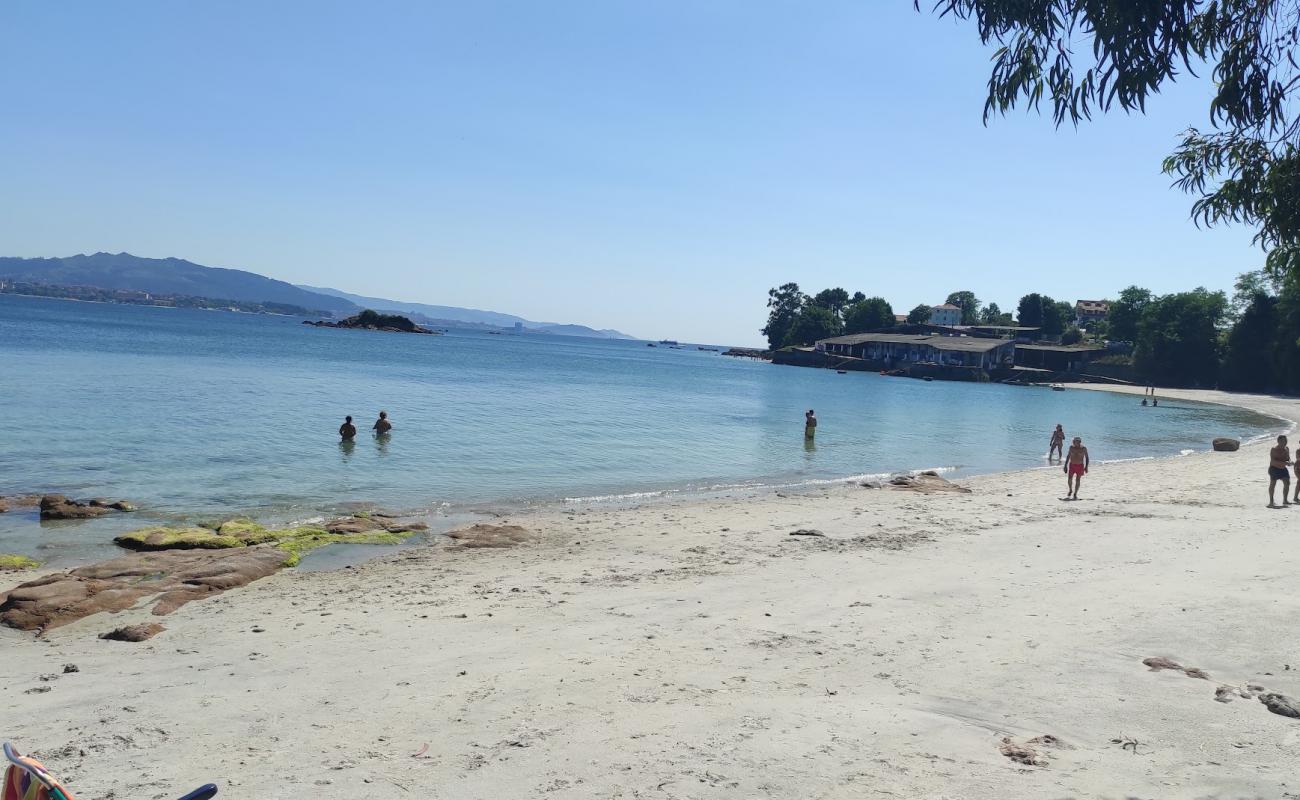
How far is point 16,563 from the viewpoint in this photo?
13273 millimetres

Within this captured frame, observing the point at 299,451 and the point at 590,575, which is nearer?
the point at 590,575

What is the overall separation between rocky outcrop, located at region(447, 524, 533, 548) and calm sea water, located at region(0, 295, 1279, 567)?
4.04 m

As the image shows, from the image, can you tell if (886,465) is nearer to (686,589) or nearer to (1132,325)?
(686,589)

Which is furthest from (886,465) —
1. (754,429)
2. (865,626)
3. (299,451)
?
(865,626)

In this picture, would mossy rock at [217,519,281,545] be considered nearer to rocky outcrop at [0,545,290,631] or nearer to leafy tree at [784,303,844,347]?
rocky outcrop at [0,545,290,631]

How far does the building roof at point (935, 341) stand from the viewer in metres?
108

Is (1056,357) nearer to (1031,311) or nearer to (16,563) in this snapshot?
(1031,311)

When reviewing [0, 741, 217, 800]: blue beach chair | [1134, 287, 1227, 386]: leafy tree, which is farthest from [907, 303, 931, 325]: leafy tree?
[0, 741, 217, 800]: blue beach chair

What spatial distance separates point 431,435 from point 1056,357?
96797mm

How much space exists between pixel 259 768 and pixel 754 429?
36531 millimetres

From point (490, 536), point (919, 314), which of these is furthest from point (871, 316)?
point (490, 536)

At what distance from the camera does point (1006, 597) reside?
11.0 meters

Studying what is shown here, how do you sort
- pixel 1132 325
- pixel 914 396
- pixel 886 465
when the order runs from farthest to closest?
pixel 1132 325, pixel 914 396, pixel 886 465

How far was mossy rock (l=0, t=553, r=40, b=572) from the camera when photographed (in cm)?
1310
